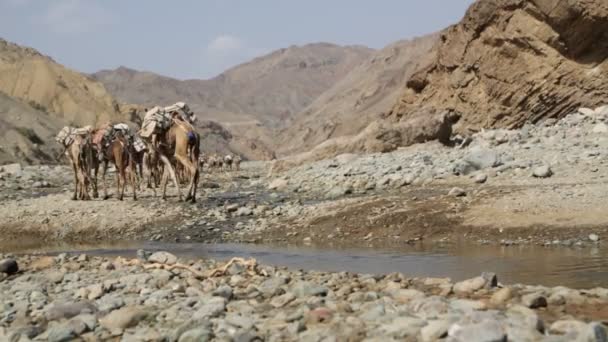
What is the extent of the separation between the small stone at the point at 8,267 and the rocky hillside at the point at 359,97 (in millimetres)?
66333

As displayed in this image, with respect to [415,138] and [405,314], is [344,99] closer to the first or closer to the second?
[415,138]

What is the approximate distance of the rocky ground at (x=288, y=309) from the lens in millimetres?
5539

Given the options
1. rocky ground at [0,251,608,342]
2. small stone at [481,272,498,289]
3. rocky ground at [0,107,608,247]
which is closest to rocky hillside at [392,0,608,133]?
rocky ground at [0,107,608,247]

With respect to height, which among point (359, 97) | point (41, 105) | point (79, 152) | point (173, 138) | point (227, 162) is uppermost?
point (359, 97)

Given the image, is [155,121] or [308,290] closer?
[308,290]

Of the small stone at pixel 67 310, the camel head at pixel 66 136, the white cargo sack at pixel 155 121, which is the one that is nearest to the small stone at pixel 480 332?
the small stone at pixel 67 310

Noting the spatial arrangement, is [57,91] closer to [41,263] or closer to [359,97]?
[359,97]

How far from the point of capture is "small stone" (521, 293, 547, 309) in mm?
6184

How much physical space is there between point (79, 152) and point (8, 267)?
37.7 ft

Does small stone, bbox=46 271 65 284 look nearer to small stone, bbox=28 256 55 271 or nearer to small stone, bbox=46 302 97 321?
small stone, bbox=28 256 55 271

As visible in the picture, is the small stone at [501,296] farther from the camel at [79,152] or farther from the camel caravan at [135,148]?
the camel at [79,152]

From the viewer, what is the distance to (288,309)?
6723 mm

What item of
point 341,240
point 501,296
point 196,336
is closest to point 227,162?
point 341,240

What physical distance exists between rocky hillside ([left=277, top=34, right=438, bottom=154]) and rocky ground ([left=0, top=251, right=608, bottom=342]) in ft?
223
